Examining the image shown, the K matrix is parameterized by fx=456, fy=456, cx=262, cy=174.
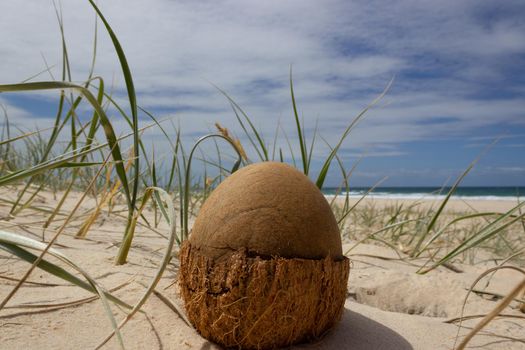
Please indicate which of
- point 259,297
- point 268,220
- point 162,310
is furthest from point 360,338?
point 162,310

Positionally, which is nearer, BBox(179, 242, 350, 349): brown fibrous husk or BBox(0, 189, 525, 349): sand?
BBox(179, 242, 350, 349): brown fibrous husk

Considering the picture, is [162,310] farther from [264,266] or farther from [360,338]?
[360,338]

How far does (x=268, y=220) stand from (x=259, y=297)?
0.25 m

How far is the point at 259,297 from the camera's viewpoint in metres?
1.46

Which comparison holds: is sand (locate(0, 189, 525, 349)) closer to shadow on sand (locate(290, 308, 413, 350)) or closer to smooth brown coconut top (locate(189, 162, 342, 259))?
shadow on sand (locate(290, 308, 413, 350))

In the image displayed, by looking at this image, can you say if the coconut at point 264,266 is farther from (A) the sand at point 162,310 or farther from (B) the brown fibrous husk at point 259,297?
(A) the sand at point 162,310

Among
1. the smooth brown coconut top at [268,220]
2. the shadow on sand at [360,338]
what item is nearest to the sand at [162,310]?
the shadow on sand at [360,338]

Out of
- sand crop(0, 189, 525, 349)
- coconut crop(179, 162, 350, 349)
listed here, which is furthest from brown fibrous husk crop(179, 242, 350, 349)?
sand crop(0, 189, 525, 349)

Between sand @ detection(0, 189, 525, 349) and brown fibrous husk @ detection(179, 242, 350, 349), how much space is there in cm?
10

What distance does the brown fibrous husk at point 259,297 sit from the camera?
1460mm

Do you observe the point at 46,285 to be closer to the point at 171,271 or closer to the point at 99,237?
the point at 171,271

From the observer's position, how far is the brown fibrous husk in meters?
1.46

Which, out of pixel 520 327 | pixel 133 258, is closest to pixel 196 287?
pixel 133 258

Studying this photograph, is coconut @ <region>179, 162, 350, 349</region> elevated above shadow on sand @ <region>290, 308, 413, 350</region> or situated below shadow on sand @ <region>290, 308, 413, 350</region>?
above
